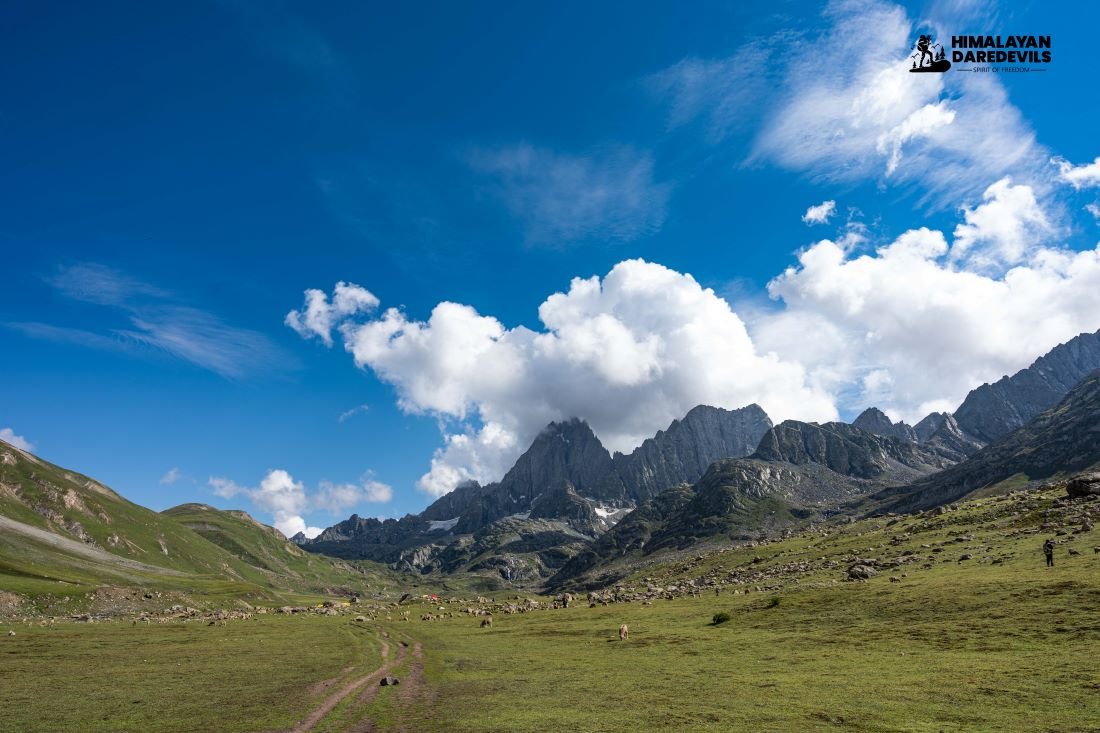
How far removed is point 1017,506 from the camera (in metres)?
140

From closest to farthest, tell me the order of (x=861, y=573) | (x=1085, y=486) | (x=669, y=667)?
(x=669, y=667)
(x=861, y=573)
(x=1085, y=486)

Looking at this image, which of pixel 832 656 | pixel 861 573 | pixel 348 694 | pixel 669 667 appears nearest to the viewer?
pixel 348 694

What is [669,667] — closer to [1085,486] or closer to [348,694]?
[348,694]

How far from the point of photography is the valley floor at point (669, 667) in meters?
32.5

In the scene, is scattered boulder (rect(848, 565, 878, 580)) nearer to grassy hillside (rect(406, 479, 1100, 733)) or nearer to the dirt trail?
grassy hillside (rect(406, 479, 1100, 733))

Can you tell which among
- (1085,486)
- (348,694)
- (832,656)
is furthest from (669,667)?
(1085,486)

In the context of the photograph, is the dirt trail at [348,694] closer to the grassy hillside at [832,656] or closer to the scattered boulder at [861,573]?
the grassy hillside at [832,656]

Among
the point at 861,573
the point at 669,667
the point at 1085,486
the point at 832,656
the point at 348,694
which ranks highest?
the point at 1085,486

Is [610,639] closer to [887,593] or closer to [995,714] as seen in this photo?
[887,593]

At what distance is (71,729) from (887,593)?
271ft

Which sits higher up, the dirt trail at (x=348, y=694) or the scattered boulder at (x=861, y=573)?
the dirt trail at (x=348, y=694)

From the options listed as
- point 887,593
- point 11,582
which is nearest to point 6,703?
point 887,593

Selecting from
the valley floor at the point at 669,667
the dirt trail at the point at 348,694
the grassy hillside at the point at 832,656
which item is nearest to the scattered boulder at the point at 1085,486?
the grassy hillside at the point at 832,656

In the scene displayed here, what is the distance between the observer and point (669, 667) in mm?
50719
